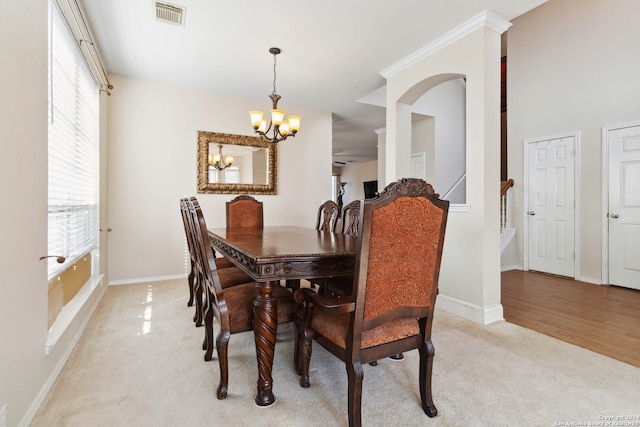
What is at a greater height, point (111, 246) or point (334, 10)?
point (334, 10)

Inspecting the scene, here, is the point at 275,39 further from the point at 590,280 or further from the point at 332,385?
the point at 590,280

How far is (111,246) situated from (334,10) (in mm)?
3611

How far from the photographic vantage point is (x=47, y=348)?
165cm

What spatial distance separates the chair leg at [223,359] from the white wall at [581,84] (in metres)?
4.70

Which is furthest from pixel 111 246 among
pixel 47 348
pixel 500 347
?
pixel 500 347

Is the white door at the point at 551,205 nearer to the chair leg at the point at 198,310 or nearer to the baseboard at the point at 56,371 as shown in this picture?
the chair leg at the point at 198,310

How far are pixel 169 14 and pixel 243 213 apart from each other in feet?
6.46

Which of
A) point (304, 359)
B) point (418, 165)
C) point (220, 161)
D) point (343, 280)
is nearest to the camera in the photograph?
point (304, 359)

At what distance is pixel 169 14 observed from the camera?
8.54 feet

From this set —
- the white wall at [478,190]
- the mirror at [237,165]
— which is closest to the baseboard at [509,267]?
the white wall at [478,190]

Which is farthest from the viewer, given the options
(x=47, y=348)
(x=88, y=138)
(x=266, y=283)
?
(x=88, y=138)

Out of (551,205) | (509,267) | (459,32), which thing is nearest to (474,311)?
(459,32)

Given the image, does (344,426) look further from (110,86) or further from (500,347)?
(110,86)

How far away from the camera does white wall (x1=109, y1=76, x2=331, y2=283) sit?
384 centimetres
